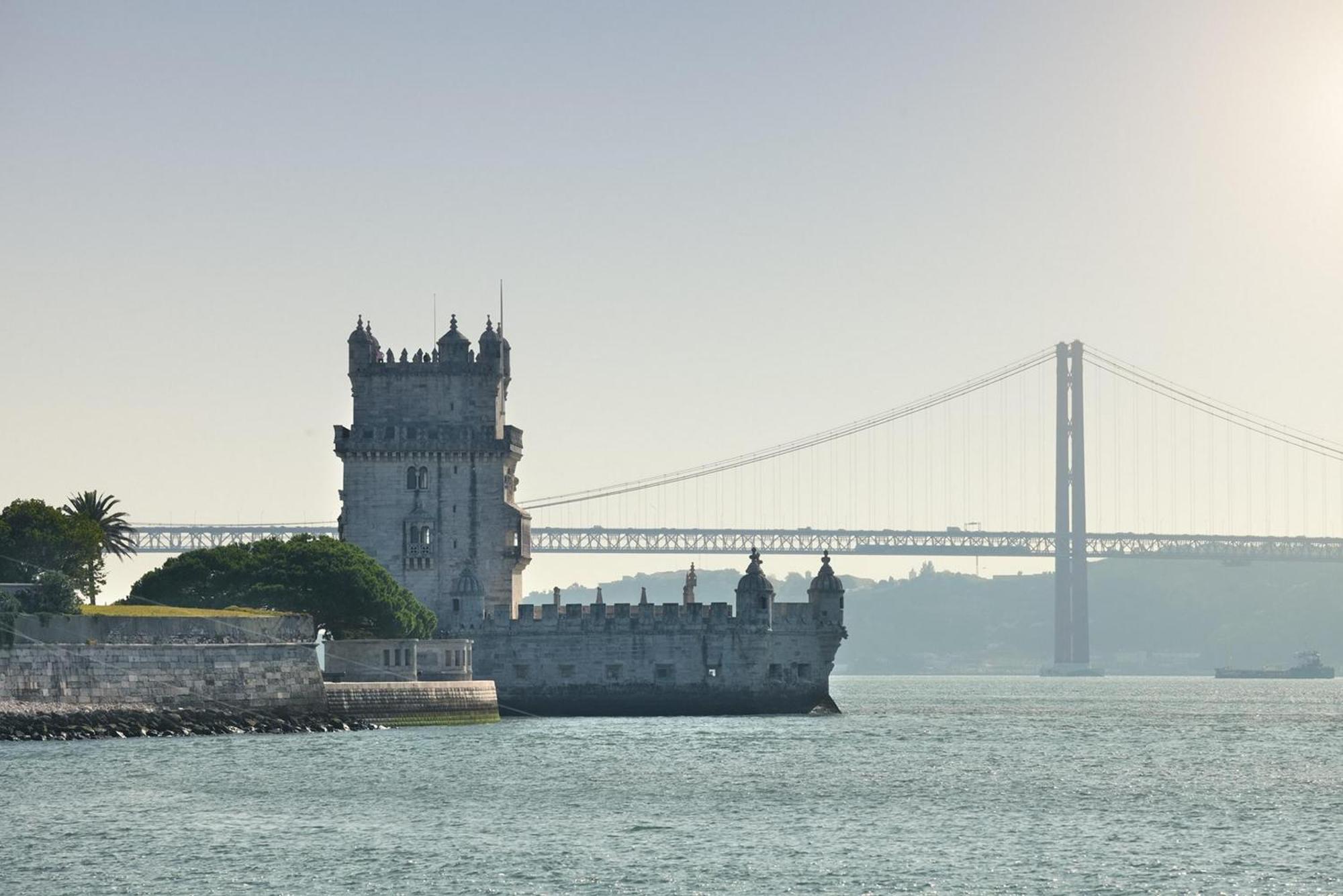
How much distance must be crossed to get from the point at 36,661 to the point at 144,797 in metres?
14.3

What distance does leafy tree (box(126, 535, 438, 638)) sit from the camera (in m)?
84.6

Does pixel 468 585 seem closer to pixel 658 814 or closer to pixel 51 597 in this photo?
pixel 51 597

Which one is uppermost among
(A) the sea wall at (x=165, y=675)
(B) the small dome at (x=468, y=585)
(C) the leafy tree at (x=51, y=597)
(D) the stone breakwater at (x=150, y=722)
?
(B) the small dome at (x=468, y=585)

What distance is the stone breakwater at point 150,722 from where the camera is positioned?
66.9 m

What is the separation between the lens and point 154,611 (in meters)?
75.9

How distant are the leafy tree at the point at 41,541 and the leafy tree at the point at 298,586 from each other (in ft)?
14.1

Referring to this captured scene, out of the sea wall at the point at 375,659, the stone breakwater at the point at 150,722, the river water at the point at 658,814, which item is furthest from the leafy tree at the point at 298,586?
the stone breakwater at the point at 150,722

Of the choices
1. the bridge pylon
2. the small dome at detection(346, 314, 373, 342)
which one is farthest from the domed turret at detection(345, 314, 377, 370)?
the bridge pylon

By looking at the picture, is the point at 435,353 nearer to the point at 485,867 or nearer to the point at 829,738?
the point at 829,738

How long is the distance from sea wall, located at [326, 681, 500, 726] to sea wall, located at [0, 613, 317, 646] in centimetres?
218

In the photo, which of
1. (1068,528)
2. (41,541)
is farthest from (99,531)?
(1068,528)

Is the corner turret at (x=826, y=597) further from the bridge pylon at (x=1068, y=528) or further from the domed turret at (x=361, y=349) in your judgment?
the bridge pylon at (x=1068, y=528)

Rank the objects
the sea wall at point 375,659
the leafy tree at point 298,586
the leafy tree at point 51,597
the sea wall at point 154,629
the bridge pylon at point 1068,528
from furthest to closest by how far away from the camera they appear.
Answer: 1. the bridge pylon at point 1068,528
2. the leafy tree at point 298,586
3. the sea wall at point 375,659
4. the leafy tree at point 51,597
5. the sea wall at point 154,629

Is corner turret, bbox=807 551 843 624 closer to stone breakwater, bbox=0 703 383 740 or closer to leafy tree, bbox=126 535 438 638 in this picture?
leafy tree, bbox=126 535 438 638
